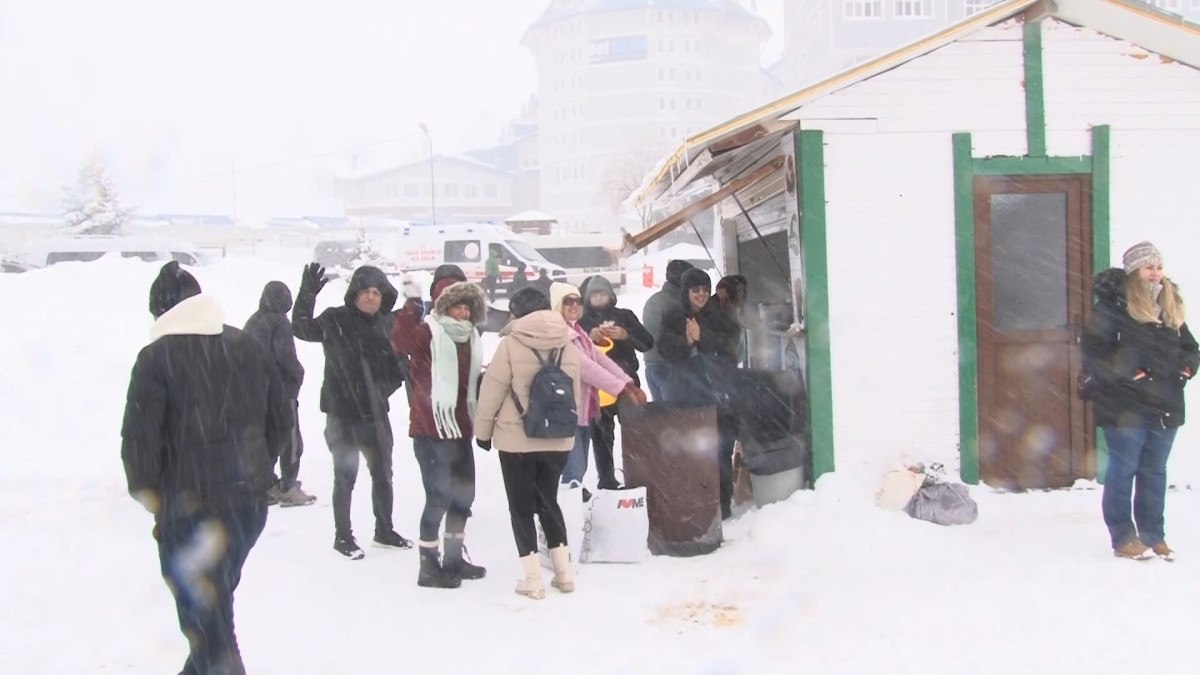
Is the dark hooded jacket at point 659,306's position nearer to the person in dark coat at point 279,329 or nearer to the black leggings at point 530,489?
the black leggings at point 530,489

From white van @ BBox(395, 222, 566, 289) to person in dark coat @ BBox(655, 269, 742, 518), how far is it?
19580mm

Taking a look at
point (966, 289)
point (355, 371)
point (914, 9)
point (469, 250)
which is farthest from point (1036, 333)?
point (914, 9)

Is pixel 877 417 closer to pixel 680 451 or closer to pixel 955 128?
pixel 680 451

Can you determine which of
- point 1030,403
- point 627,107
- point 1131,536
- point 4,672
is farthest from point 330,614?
point 627,107

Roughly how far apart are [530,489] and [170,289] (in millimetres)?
2247

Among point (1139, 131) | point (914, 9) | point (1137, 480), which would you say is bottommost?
point (1137, 480)

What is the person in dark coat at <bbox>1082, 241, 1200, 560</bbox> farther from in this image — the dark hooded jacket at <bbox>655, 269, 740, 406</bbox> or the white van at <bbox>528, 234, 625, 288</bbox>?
the white van at <bbox>528, 234, 625, 288</bbox>

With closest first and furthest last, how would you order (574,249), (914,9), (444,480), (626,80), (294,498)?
(444,480)
(294,498)
(574,249)
(914,9)
(626,80)

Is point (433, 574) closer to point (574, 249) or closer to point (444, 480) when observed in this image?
point (444, 480)

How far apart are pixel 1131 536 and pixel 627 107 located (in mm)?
81314

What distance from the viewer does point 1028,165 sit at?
6.66m

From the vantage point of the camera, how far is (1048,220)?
6750 millimetres

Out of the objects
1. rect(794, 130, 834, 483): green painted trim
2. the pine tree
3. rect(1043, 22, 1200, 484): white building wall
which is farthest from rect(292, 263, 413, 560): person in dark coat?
the pine tree

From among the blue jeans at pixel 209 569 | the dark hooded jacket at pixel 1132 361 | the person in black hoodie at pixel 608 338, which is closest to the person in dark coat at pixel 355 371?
the person in black hoodie at pixel 608 338
